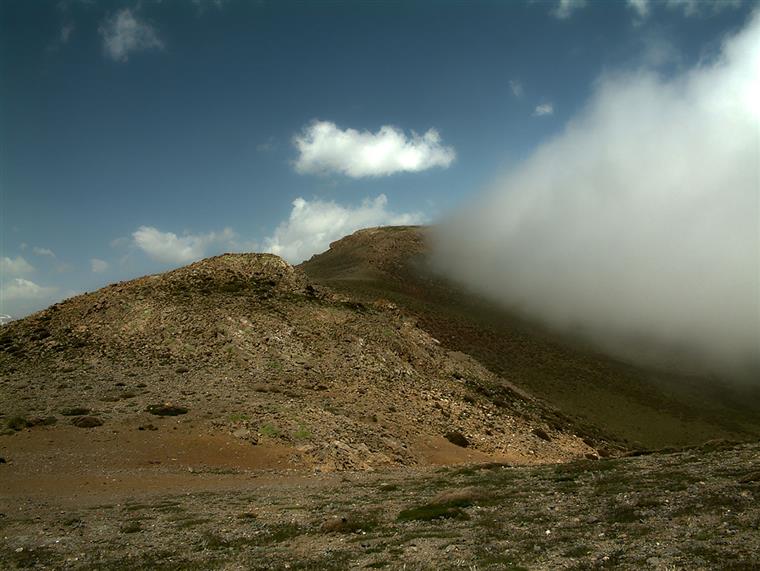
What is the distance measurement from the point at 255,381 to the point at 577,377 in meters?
72.3

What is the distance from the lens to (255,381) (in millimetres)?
49406

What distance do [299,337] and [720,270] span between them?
18798cm

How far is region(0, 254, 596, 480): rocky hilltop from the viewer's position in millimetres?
40438

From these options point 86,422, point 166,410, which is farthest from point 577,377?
point 86,422

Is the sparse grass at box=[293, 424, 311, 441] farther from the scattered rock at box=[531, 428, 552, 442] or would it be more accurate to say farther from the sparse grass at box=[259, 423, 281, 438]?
the scattered rock at box=[531, 428, 552, 442]

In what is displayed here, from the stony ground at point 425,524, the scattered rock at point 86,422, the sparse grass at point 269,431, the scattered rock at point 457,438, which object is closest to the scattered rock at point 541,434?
the scattered rock at point 457,438

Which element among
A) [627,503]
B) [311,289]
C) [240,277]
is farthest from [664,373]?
[627,503]

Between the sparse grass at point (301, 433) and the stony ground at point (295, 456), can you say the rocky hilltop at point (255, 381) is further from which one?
the stony ground at point (295, 456)

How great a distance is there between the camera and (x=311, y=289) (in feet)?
232

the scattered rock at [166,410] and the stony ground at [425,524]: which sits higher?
the scattered rock at [166,410]

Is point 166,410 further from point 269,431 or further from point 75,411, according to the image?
point 269,431

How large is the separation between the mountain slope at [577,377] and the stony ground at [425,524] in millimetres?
53312

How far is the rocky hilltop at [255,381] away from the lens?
40438 millimetres

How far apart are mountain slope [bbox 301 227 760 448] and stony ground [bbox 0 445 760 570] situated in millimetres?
53312
